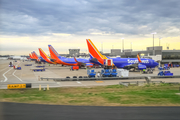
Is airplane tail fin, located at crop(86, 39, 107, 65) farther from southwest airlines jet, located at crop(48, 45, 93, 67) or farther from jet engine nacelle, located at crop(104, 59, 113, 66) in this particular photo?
southwest airlines jet, located at crop(48, 45, 93, 67)

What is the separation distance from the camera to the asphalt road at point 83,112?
11.0m

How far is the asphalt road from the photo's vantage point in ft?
36.0

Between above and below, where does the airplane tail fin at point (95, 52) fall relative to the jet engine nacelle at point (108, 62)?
above

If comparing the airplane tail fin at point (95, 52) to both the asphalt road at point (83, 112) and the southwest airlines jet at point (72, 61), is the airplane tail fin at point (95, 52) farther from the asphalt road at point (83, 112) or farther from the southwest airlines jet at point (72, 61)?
the asphalt road at point (83, 112)

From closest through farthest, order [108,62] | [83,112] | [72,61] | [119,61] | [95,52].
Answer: [83,112]
[95,52]
[108,62]
[119,61]
[72,61]

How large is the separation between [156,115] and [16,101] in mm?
11837

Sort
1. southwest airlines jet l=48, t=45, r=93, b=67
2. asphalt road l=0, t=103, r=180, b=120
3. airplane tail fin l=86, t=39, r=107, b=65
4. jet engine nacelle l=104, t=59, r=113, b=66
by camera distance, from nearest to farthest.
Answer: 1. asphalt road l=0, t=103, r=180, b=120
2. jet engine nacelle l=104, t=59, r=113, b=66
3. airplane tail fin l=86, t=39, r=107, b=65
4. southwest airlines jet l=48, t=45, r=93, b=67

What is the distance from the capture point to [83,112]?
39.6 ft

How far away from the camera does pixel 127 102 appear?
14.8 meters

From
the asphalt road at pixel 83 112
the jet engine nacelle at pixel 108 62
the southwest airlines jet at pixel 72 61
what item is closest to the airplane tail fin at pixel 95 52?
the jet engine nacelle at pixel 108 62

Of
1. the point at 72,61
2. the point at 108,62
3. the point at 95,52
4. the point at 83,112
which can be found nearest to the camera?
the point at 83,112

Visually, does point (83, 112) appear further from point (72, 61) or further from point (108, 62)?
point (72, 61)

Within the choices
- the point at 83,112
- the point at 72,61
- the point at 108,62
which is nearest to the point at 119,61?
the point at 108,62

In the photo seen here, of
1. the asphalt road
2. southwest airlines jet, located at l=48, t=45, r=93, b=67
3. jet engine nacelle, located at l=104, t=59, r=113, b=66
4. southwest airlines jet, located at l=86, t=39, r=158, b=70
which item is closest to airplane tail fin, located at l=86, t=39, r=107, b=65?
southwest airlines jet, located at l=86, t=39, r=158, b=70
